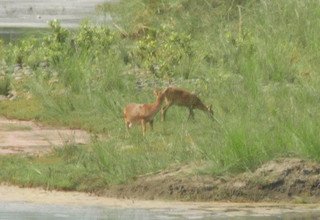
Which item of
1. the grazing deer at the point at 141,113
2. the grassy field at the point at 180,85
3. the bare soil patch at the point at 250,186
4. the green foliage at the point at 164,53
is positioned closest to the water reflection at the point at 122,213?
the bare soil patch at the point at 250,186

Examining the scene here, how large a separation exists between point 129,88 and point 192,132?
3.54 metres

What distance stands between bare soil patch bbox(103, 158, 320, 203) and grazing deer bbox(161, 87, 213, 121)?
3.36 m

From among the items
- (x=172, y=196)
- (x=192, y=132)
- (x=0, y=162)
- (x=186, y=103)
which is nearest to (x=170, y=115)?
(x=186, y=103)

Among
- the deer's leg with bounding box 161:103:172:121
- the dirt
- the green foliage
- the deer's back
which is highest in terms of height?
the dirt

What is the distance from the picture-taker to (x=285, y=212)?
11492 mm

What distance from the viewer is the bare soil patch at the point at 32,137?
1475cm

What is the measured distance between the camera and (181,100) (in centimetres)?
1584

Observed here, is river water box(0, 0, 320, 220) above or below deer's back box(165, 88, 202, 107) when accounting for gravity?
above

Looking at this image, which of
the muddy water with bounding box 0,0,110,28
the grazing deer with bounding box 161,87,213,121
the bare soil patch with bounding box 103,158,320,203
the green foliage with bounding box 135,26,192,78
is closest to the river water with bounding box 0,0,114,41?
the muddy water with bounding box 0,0,110,28

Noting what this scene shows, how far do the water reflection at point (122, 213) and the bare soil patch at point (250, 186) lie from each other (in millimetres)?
552

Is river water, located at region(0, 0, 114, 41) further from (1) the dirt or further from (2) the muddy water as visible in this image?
(1) the dirt

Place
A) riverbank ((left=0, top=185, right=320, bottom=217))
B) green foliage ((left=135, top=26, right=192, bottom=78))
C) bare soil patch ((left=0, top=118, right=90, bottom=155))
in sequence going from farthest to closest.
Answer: green foliage ((left=135, top=26, right=192, bottom=78)) < bare soil patch ((left=0, top=118, right=90, bottom=155)) < riverbank ((left=0, top=185, right=320, bottom=217))

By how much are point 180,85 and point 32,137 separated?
3.48m

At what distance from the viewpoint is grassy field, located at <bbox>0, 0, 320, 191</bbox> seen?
1271cm
